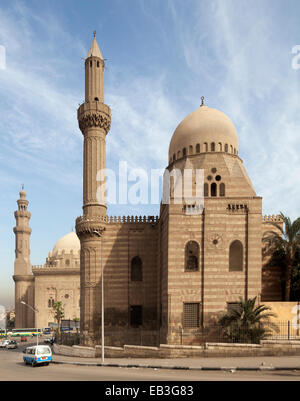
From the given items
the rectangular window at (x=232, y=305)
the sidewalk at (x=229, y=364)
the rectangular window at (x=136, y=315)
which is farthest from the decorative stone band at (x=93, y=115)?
the sidewalk at (x=229, y=364)

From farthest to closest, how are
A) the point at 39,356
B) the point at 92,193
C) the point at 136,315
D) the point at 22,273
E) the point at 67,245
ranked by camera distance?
the point at 67,245
the point at 22,273
the point at 92,193
the point at 136,315
the point at 39,356

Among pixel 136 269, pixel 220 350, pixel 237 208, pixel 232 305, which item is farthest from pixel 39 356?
pixel 237 208

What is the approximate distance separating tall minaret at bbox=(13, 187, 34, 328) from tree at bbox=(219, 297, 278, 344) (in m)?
63.7

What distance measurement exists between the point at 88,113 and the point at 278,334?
79.4ft

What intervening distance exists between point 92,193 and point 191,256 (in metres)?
11.4

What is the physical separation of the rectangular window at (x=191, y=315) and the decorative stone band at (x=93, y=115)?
60.7ft

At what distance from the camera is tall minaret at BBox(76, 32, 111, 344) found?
34.2 m

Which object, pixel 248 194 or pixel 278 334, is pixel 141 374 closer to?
pixel 278 334

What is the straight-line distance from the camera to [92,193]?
36.4m

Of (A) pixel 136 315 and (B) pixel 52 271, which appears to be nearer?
(A) pixel 136 315

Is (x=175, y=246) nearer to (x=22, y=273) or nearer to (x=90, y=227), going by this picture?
(x=90, y=227)

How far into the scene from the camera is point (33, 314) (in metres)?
81.3

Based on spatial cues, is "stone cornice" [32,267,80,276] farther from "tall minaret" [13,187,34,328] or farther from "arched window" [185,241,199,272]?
"arched window" [185,241,199,272]

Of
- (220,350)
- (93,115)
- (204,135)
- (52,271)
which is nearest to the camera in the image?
(220,350)
